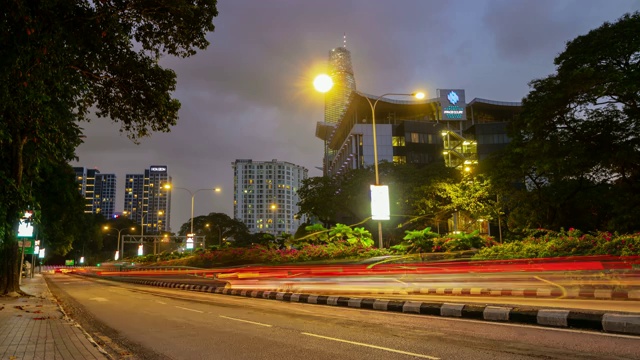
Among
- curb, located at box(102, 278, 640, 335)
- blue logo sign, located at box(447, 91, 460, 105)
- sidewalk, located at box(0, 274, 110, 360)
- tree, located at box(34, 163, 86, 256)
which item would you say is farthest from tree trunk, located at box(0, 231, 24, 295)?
blue logo sign, located at box(447, 91, 460, 105)

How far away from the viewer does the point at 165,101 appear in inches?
512

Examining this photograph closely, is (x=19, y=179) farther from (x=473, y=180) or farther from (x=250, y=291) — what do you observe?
(x=473, y=180)

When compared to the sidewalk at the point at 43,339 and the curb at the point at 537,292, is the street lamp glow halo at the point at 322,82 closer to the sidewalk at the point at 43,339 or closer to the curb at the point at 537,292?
the curb at the point at 537,292

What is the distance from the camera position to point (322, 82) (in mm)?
17844

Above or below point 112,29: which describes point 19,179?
below

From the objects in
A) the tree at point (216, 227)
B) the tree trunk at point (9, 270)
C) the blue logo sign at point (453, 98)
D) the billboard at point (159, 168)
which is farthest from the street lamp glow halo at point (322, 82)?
the billboard at point (159, 168)

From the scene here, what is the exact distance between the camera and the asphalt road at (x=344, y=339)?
6.75 metres

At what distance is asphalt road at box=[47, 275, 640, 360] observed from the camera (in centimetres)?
675

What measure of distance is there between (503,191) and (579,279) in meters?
24.8

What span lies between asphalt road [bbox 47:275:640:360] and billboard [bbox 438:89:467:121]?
84.8m

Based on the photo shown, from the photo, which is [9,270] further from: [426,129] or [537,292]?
[426,129]

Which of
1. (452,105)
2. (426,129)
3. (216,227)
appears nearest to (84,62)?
(426,129)

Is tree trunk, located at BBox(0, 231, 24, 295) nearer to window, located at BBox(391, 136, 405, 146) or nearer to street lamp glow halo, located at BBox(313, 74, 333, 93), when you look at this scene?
street lamp glow halo, located at BBox(313, 74, 333, 93)

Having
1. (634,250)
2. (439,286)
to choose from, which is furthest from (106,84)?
(634,250)
